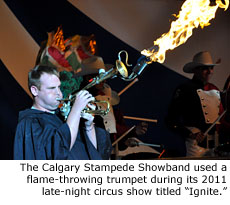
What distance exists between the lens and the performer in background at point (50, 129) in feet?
7.82

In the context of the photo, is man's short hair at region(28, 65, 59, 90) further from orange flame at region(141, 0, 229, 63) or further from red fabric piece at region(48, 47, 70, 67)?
red fabric piece at region(48, 47, 70, 67)

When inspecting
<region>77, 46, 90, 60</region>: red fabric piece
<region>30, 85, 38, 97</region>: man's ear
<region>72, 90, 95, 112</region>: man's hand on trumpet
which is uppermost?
A: <region>77, 46, 90, 60</region>: red fabric piece

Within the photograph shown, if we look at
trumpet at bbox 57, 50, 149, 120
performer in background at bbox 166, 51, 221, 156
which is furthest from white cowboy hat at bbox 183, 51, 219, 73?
trumpet at bbox 57, 50, 149, 120

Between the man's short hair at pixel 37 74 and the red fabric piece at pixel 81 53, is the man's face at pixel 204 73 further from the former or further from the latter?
the man's short hair at pixel 37 74

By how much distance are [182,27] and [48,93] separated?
48.6 inches

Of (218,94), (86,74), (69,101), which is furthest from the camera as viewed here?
(218,94)

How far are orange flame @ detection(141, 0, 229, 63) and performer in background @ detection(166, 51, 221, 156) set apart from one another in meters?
1.24

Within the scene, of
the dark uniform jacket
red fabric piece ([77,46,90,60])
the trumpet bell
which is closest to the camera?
the dark uniform jacket

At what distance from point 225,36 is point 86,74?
2.16m

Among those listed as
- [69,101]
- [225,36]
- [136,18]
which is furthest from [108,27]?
[69,101]

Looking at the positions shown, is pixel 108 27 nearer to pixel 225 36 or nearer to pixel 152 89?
pixel 152 89

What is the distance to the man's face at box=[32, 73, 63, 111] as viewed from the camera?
253 cm
